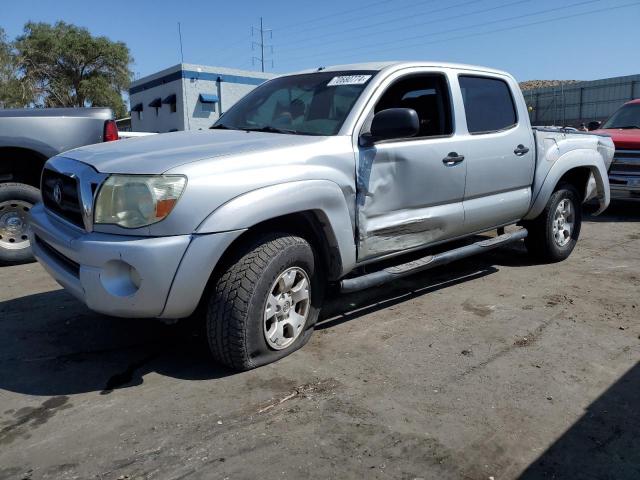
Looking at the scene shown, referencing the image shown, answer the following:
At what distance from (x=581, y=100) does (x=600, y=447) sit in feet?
75.0

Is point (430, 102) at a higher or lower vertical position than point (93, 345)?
higher

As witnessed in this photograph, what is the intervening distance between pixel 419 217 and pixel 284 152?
4.30 feet

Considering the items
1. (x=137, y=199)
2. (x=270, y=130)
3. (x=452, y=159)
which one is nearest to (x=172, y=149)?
(x=137, y=199)

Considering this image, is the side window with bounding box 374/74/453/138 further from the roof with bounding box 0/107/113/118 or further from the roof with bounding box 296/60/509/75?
the roof with bounding box 0/107/113/118

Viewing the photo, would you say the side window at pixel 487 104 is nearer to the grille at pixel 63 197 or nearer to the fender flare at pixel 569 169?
the fender flare at pixel 569 169

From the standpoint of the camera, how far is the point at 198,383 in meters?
3.21

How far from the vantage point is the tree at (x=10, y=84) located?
109ft

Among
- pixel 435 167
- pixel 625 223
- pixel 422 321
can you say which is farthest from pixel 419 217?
pixel 625 223

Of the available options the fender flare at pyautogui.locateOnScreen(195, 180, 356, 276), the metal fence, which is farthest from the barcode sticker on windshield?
the metal fence

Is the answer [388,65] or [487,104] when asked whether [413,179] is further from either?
[487,104]

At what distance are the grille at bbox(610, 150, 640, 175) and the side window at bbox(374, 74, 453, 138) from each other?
5854 millimetres

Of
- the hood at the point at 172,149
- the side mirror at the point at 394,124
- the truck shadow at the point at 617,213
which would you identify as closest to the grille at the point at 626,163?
the truck shadow at the point at 617,213

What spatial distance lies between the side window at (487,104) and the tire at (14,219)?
445cm

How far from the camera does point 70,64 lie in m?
38.2
